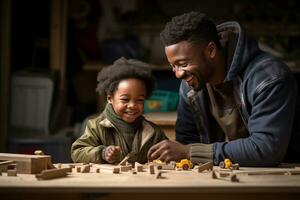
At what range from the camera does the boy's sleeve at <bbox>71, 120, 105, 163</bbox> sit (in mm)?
3152

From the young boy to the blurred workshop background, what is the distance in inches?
101

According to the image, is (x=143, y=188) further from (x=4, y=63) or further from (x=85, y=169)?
(x=4, y=63)

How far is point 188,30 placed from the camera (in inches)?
128

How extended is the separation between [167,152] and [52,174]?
2.06ft

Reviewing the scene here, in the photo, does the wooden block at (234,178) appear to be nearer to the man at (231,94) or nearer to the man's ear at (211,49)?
the man at (231,94)

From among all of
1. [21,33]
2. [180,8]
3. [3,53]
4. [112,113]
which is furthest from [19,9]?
[112,113]

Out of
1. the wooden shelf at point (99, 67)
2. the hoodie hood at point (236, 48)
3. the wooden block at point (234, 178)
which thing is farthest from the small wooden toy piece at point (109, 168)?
the wooden shelf at point (99, 67)

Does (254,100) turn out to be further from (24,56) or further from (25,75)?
(24,56)

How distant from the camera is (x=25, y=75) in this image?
6.47 metres

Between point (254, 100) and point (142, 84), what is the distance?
1.80 feet

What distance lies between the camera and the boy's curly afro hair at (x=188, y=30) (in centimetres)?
327

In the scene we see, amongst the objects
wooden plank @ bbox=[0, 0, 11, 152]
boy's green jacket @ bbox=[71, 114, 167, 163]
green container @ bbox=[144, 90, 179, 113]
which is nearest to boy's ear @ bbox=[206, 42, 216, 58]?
boy's green jacket @ bbox=[71, 114, 167, 163]

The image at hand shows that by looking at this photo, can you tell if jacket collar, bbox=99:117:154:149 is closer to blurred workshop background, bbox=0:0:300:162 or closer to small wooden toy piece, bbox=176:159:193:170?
small wooden toy piece, bbox=176:159:193:170

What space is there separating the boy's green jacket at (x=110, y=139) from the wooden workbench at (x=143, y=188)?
48 cm
